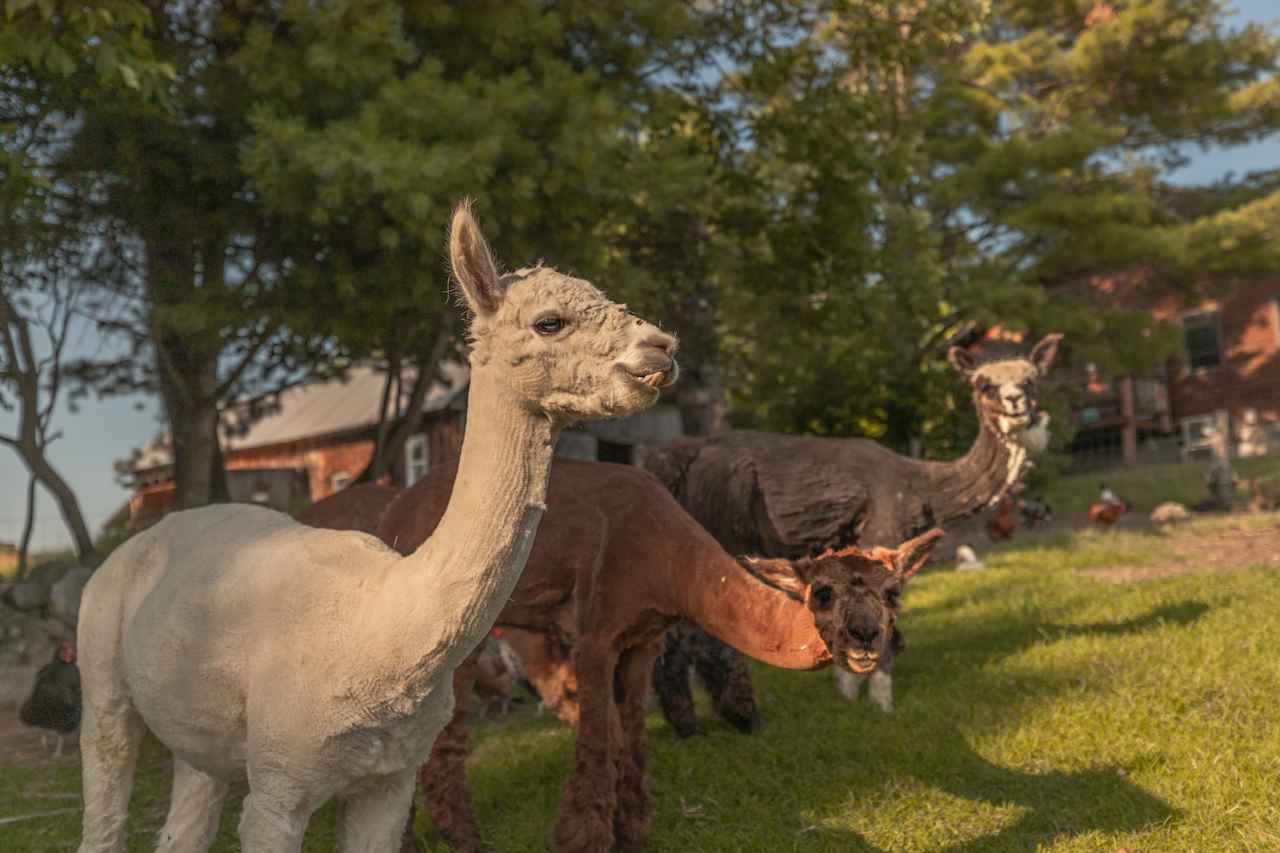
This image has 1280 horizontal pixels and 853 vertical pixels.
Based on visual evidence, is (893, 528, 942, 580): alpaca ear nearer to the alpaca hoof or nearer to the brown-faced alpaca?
the alpaca hoof

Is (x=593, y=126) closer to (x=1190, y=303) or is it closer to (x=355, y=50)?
(x=355, y=50)

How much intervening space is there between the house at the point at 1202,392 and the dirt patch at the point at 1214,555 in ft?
44.8

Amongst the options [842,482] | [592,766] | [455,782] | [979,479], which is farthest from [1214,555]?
[455,782]

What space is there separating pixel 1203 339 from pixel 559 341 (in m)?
33.2

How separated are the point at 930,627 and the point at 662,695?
13.0ft

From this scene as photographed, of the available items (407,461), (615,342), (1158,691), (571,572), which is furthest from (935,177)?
(615,342)

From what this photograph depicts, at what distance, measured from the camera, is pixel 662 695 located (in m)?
7.50

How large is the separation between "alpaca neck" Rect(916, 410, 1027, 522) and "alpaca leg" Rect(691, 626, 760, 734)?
2147mm

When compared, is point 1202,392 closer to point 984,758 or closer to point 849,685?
point 849,685

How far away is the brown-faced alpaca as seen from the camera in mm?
7965

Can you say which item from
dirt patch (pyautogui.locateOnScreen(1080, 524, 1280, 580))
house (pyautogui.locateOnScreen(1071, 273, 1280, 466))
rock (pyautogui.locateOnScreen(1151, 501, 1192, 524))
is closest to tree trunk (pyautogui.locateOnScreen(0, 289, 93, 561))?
dirt patch (pyautogui.locateOnScreen(1080, 524, 1280, 580))

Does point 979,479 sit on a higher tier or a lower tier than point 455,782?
higher

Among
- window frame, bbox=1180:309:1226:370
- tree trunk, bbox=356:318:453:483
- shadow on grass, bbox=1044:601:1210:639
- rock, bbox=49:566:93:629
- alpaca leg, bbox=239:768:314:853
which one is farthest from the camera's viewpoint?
window frame, bbox=1180:309:1226:370

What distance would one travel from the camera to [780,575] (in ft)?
14.5
